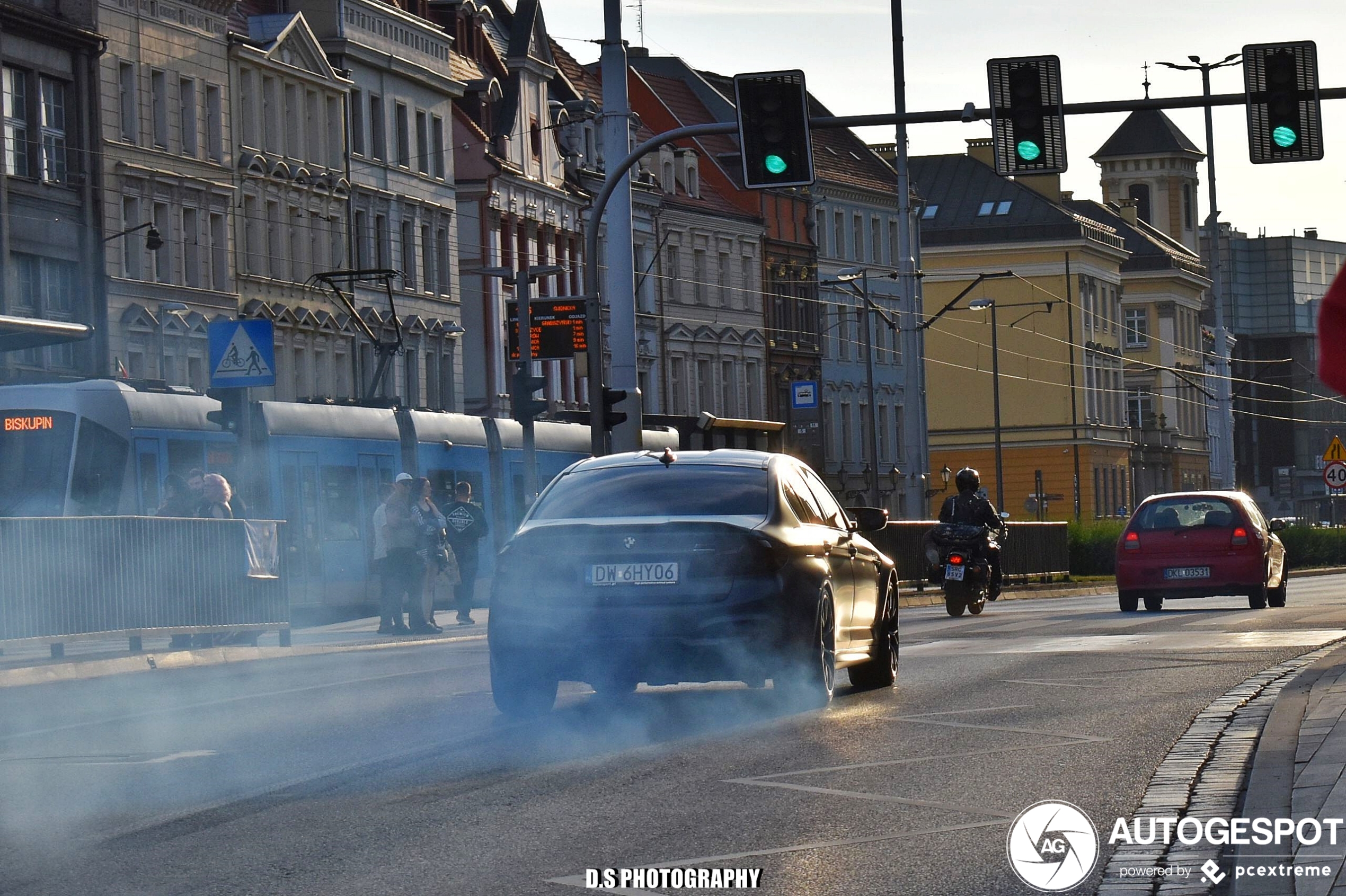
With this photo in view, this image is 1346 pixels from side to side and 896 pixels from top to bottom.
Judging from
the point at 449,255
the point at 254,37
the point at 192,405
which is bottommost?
the point at 192,405

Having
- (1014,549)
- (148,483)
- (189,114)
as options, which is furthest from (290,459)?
(189,114)

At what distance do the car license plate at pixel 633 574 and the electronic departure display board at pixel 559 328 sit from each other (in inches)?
708

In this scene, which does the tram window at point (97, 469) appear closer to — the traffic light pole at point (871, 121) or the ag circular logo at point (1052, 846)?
the traffic light pole at point (871, 121)

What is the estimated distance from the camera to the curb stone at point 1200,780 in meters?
7.91

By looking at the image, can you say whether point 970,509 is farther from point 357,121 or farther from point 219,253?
point 357,121

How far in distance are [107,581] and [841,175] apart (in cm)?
7826

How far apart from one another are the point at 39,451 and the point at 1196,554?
47.5 feet

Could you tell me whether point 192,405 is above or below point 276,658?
above

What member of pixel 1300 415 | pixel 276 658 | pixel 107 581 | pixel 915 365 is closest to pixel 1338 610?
pixel 276 658

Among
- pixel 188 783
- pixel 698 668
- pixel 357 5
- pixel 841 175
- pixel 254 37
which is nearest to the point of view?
pixel 188 783

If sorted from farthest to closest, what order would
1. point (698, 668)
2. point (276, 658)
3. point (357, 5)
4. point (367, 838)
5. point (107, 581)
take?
point (357, 5), point (276, 658), point (107, 581), point (698, 668), point (367, 838)

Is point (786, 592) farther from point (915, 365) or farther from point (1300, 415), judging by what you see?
point (1300, 415)

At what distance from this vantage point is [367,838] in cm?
930

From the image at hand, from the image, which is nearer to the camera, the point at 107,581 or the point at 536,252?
the point at 107,581
